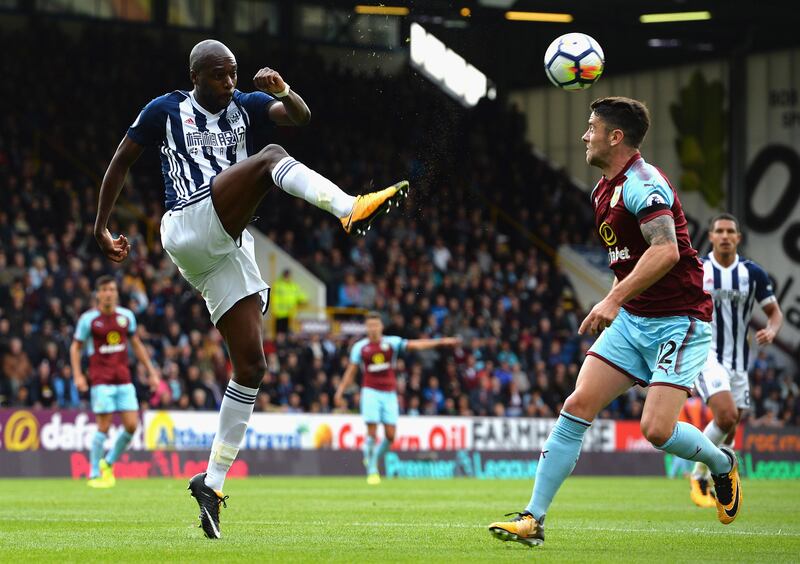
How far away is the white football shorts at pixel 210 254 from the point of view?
7.11 m

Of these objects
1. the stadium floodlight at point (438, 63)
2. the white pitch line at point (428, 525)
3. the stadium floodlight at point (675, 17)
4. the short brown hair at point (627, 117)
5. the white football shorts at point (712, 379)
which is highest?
the stadium floodlight at point (675, 17)

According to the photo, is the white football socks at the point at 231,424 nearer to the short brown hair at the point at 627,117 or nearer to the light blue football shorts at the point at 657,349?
the light blue football shorts at the point at 657,349

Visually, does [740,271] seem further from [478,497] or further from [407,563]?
[407,563]

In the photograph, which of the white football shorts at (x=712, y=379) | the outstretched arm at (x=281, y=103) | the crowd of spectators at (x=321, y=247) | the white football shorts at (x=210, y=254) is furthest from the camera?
the crowd of spectators at (x=321, y=247)

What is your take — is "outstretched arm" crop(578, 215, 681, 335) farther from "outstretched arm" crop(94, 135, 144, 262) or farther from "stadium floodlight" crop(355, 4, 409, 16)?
"stadium floodlight" crop(355, 4, 409, 16)

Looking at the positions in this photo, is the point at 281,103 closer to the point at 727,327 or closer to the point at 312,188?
the point at 312,188

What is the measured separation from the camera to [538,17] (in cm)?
2917

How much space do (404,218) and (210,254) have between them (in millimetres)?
22704

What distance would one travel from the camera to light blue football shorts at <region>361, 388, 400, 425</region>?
19.2 metres

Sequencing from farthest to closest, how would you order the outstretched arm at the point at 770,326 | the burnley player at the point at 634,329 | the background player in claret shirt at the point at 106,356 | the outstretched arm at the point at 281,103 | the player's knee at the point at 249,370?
1. the background player in claret shirt at the point at 106,356
2. the outstretched arm at the point at 770,326
3. the player's knee at the point at 249,370
4. the burnley player at the point at 634,329
5. the outstretched arm at the point at 281,103

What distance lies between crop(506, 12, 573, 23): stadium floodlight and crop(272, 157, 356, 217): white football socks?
2178 centimetres

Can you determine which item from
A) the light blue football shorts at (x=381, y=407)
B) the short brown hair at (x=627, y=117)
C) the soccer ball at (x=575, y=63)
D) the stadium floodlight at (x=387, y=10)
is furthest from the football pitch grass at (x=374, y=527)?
the light blue football shorts at (x=381, y=407)

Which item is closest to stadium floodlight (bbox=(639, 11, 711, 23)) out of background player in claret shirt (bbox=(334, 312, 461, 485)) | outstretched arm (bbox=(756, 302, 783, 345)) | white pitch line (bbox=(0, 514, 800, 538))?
background player in claret shirt (bbox=(334, 312, 461, 485))

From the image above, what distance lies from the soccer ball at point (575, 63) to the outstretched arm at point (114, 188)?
3082 mm
